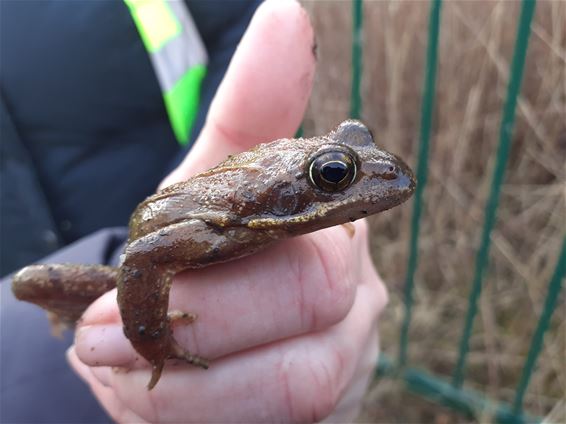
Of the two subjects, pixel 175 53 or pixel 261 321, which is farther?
pixel 175 53

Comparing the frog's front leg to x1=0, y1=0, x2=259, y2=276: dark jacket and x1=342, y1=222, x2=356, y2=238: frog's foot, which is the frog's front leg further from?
x1=0, y1=0, x2=259, y2=276: dark jacket

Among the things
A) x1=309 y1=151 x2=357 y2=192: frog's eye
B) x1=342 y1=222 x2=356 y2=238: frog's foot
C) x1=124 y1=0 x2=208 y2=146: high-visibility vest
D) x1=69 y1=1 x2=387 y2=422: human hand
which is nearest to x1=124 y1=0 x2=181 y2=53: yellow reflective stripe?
x1=124 y1=0 x2=208 y2=146: high-visibility vest

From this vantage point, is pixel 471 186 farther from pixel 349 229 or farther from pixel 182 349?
pixel 182 349

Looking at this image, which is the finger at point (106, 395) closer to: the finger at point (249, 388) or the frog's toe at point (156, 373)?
the finger at point (249, 388)

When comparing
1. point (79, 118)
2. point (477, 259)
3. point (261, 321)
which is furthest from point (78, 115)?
point (477, 259)

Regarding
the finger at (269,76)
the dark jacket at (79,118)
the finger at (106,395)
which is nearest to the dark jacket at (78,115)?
the dark jacket at (79,118)
